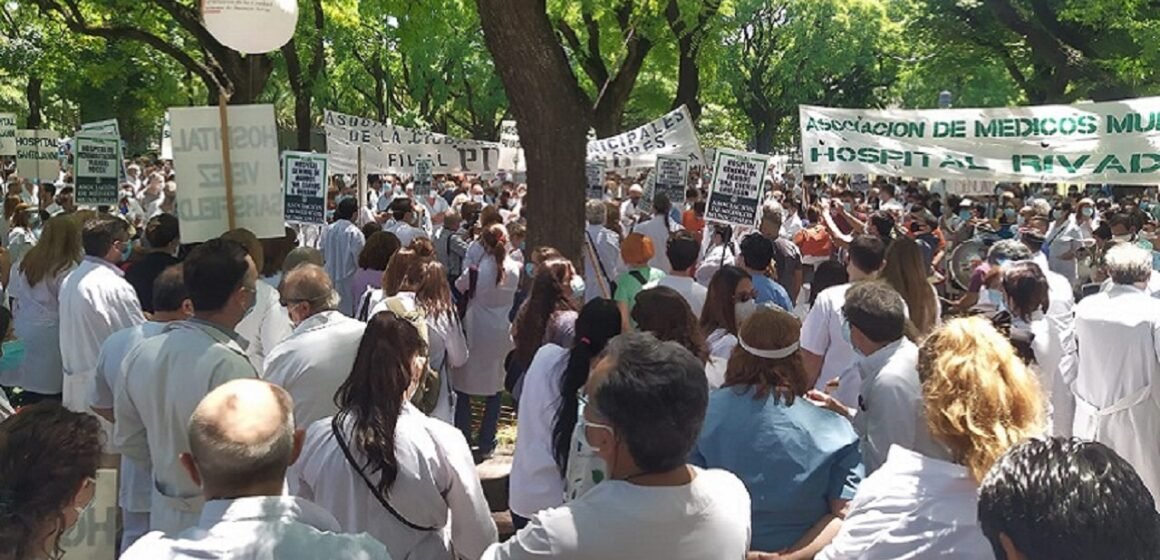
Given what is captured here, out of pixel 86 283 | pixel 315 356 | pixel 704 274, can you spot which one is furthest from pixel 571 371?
pixel 704 274

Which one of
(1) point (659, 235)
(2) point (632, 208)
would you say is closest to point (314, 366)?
(1) point (659, 235)

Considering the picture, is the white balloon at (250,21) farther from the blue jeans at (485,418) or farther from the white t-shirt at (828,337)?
the white t-shirt at (828,337)

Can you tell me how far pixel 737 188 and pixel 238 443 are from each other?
319 inches

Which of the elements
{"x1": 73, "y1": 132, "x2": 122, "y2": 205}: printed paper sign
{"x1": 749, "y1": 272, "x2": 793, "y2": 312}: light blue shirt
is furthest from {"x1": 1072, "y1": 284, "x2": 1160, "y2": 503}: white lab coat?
{"x1": 73, "y1": 132, "x2": 122, "y2": 205}: printed paper sign

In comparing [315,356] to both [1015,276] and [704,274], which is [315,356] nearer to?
[1015,276]

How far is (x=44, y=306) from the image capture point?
657cm

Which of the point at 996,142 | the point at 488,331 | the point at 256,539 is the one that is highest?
the point at 996,142

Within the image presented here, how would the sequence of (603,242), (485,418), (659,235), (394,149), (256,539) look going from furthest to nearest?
1. (394,149)
2. (659,235)
3. (603,242)
4. (485,418)
5. (256,539)

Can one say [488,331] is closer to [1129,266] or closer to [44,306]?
[44,306]

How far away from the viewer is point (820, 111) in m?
11.2

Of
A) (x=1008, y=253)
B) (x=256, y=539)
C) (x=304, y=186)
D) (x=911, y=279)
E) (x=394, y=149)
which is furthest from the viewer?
(x=394, y=149)

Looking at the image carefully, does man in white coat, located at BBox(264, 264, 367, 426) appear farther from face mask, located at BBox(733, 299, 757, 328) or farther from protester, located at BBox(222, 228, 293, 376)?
face mask, located at BBox(733, 299, 757, 328)

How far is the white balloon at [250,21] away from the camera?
6.43 metres

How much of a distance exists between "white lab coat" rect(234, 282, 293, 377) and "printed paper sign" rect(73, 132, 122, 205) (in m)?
5.92
